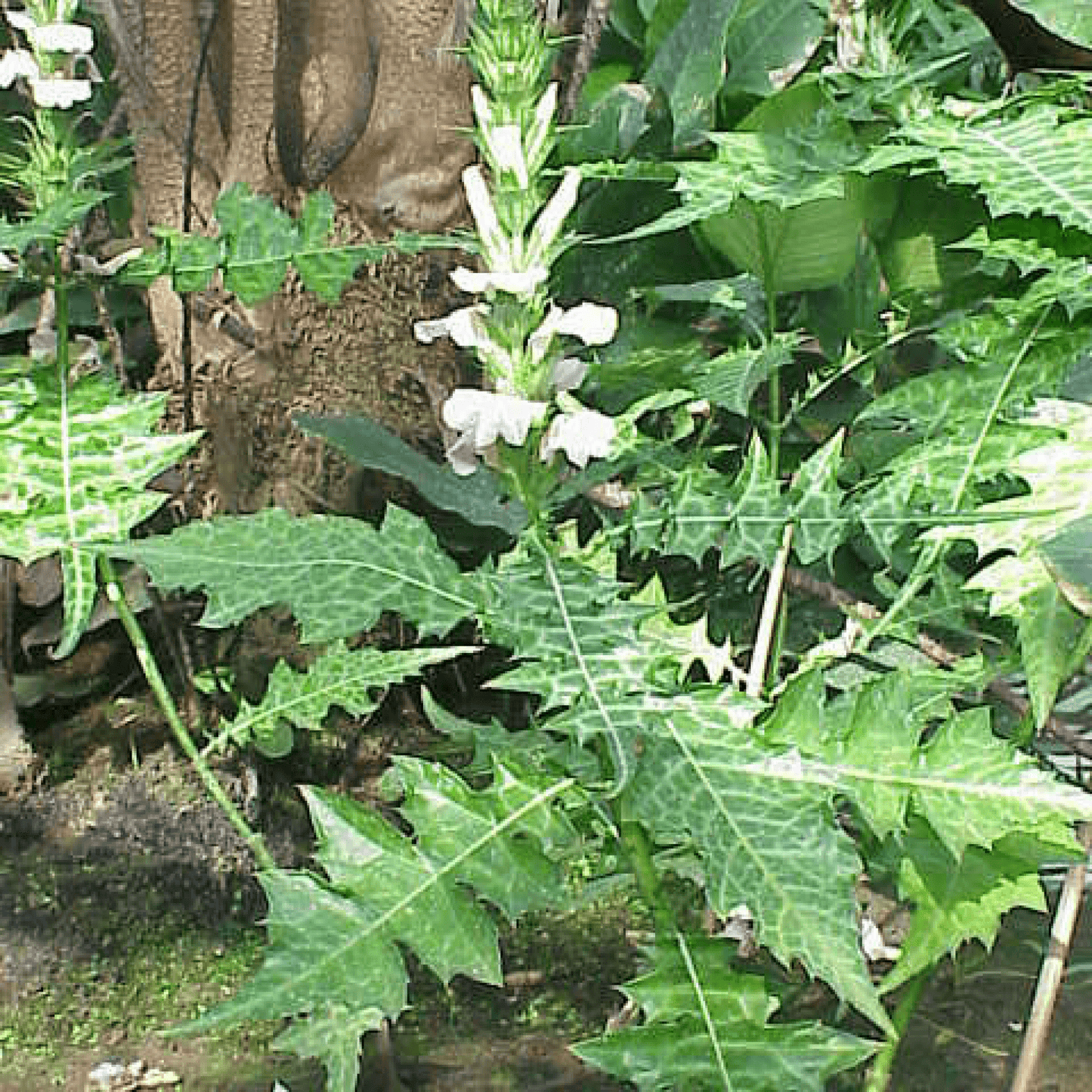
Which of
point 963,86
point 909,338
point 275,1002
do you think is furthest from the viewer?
point 963,86

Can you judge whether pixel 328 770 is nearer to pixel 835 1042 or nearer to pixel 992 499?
pixel 992 499

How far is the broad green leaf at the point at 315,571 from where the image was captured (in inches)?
33.0

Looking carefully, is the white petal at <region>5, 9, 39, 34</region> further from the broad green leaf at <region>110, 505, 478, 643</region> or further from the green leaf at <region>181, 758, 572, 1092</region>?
the green leaf at <region>181, 758, 572, 1092</region>

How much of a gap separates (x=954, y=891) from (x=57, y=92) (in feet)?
2.55

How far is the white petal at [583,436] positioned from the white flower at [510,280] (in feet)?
0.24

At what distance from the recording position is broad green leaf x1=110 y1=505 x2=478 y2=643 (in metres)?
0.84

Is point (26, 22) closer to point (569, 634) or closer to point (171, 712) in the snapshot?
point (171, 712)

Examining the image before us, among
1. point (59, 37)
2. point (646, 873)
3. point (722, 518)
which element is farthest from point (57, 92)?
point (646, 873)

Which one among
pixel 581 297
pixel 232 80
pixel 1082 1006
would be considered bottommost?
pixel 1082 1006

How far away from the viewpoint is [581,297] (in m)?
1.61

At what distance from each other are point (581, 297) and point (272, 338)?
30 cm

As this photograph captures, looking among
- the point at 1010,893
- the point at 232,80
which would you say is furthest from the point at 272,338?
the point at 1010,893

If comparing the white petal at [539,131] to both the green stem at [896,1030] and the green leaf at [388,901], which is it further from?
the green stem at [896,1030]

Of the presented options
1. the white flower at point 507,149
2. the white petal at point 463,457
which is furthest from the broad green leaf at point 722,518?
the white flower at point 507,149
